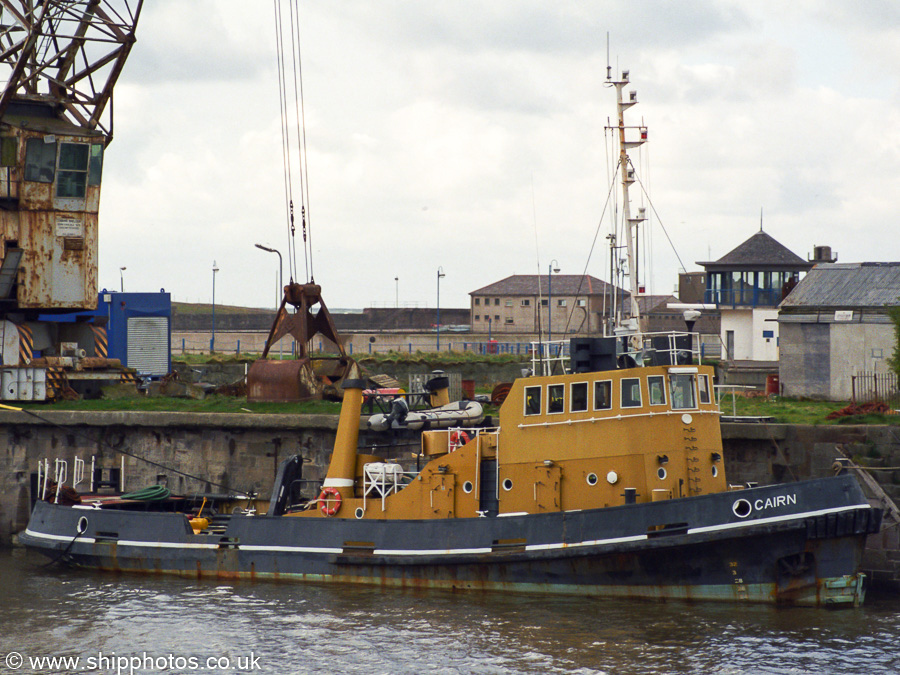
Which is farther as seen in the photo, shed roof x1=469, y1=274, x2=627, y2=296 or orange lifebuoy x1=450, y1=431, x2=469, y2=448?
shed roof x1=469, y1=274, x2=627, y2=296

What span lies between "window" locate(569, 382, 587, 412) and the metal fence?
28.1 ft

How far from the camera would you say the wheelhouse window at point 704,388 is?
16.5 metres

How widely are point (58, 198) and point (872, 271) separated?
2132 cm

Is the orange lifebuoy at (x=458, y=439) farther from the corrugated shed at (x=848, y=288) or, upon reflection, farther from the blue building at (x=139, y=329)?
the blue building at (x=139, y=329)

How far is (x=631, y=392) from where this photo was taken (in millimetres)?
16219

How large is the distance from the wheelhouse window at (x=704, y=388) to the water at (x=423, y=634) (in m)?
3.23

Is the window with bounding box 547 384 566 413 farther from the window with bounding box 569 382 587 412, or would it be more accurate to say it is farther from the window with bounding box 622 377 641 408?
the window with bounding box 622 377 641 408

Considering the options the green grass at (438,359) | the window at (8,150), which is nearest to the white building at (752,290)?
the green grass at (438,359)

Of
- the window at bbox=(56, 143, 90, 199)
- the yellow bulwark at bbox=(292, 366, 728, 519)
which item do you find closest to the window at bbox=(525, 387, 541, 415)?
the yellow bulwark at bbox=(292, 366, 728, 519)

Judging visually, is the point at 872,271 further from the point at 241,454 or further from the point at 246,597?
the point at 246,597

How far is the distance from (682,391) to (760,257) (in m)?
25.3

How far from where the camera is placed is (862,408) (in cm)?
2058

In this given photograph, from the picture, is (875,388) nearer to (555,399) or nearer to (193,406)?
(555,399)

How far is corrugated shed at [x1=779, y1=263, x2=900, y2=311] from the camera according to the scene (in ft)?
84.5
